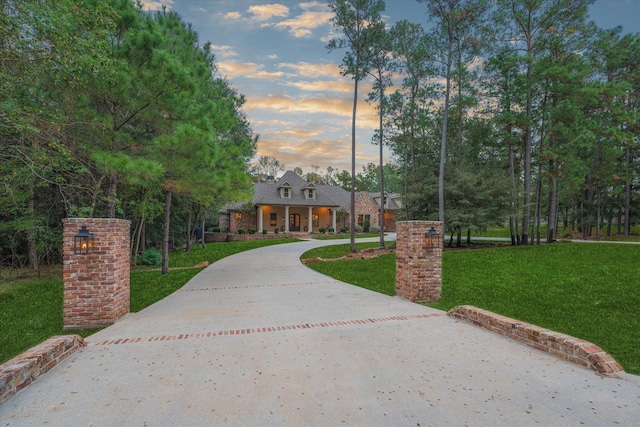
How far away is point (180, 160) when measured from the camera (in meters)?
7.07

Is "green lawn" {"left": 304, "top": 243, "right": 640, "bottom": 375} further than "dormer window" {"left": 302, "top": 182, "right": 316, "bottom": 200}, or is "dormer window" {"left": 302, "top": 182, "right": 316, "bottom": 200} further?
"dormer window" {"left": 302, "top": 182, "right": 316, "bottom": 200}

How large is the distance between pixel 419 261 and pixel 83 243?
5786 mm

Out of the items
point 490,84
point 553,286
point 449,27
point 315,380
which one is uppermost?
point 449,27

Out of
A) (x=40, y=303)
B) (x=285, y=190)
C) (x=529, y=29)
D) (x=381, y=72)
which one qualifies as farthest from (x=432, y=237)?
(x=285, y=190)

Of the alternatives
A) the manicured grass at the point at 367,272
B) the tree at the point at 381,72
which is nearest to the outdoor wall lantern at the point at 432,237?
the manicured grass at the point at 367,272

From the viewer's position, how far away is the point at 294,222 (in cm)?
2980

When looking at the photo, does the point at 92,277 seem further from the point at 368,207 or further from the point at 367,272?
the point at 368,207

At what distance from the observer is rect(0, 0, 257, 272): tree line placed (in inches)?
191

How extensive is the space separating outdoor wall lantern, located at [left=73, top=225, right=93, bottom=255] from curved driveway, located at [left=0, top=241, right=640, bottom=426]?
49.3 inches

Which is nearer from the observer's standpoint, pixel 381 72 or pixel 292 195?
pixel 381 72

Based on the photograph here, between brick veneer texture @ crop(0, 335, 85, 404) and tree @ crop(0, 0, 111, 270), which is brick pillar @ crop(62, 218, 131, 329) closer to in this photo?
brick veneer texture @ crop(0, 335, 85, 404)

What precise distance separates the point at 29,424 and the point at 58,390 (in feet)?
1.73

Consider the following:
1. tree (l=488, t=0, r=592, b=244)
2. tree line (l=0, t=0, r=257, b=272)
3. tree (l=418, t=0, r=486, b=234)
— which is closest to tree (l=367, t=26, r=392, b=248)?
tree (l=418, t=0, r=486, b=234)

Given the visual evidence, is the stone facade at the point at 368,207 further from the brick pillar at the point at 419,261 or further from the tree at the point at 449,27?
the brick pillar at the point at 419,261
